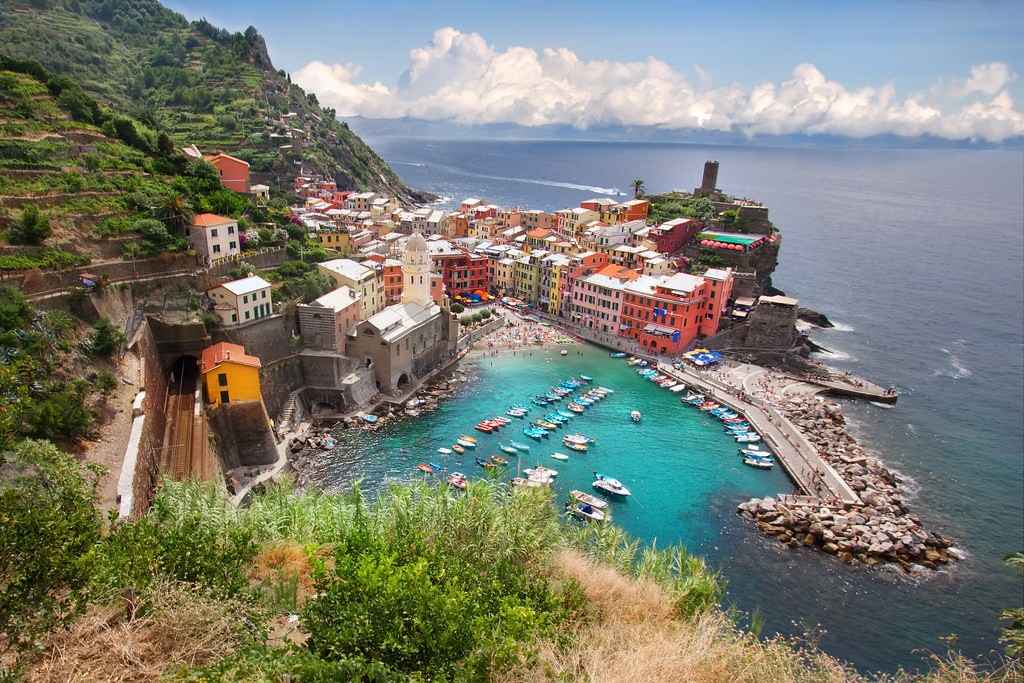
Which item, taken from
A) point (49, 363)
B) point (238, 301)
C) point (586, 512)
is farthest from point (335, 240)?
point (586, 512)

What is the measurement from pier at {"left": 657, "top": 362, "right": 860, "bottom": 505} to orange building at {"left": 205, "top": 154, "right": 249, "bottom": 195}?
4723 centimetres

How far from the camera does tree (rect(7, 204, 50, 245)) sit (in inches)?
1196

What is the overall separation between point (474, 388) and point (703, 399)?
62.8ft

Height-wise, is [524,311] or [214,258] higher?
[214,258]

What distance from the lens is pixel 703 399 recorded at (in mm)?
47344

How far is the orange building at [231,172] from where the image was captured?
58.6 meters

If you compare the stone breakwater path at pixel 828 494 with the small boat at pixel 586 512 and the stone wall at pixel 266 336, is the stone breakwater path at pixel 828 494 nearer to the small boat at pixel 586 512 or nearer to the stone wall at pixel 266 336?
the small boat at pixel 586 512

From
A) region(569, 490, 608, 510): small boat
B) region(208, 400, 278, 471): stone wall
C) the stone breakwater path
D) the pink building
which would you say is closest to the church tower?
the pink building

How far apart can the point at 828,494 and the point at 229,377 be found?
120 ft

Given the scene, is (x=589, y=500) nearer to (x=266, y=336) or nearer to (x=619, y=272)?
(x=266, y=336)

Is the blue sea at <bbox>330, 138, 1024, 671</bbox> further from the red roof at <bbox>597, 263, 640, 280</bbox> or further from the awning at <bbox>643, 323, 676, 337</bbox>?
the red roof at <bbox>597, 263, 640, 280</bbox>

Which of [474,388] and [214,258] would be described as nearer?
[214,258]

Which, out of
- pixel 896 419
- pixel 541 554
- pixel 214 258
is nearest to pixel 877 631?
pixel 541 554

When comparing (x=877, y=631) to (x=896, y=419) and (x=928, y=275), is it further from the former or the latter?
(x=928, y=275)
